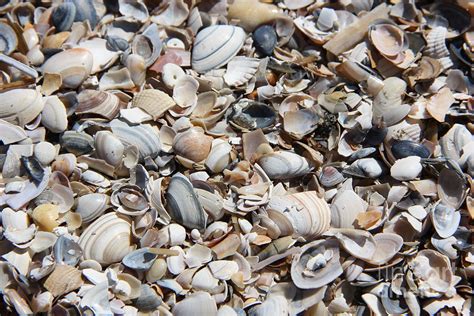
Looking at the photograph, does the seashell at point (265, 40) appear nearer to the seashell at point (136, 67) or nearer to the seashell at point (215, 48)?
the seashell at point (215, 48)

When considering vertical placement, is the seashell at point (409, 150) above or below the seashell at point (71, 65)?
below

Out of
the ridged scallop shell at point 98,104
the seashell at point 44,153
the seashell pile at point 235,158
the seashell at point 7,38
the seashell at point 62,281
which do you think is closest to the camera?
the seashell at point 62,281

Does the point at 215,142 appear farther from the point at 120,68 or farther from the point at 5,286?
the point at 5,286

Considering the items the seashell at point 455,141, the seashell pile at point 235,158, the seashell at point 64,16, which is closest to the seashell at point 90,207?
the seashell pile at point 235,158

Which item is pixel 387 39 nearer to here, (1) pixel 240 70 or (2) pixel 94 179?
(1) pixel 240 70

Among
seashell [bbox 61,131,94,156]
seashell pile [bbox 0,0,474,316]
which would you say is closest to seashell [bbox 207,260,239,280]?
seashell pile [bbox 0,0,474,316]

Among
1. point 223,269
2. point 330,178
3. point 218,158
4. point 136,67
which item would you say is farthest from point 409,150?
point 136,67

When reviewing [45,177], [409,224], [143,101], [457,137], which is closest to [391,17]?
[457,137]

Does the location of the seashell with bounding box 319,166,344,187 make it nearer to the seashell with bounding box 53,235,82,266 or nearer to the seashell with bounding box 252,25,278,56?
the seashell with bounding box 252,25,278,56
